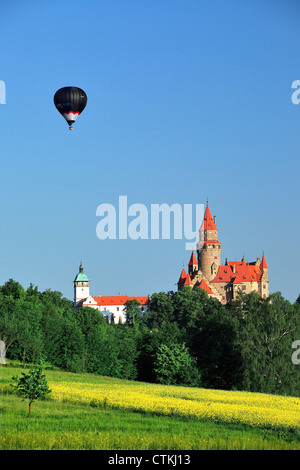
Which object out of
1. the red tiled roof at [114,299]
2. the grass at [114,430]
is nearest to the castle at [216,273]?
the red tiled roof at [114,299]

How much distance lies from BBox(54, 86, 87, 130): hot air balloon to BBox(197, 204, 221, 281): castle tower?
11274cm

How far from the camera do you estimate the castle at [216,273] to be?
496ft

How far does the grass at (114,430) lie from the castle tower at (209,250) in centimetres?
11842

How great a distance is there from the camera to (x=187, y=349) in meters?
61.0

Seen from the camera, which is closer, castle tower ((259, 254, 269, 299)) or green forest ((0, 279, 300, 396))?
green forest ((0, 279, 300, 396))

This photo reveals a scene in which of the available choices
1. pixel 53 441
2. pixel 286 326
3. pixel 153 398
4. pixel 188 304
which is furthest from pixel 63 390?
pixel 188 304

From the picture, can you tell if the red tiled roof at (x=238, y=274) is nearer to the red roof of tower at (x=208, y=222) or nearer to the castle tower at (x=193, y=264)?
the castle tower at (x=193, y=264)

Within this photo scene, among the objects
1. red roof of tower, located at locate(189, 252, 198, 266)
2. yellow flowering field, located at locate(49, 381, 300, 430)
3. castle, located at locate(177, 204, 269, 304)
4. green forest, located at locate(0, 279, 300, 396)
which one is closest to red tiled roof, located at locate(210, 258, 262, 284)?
castle, located at locate(177, 204, 269, 304)

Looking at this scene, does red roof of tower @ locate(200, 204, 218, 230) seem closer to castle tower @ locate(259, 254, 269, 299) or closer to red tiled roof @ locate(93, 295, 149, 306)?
castle tower @ locate(259, 254, 269, 299)

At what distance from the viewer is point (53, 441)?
23.5 m

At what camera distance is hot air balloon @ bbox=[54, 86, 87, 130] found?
4306cm

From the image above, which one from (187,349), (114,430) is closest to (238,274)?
(187,349)
